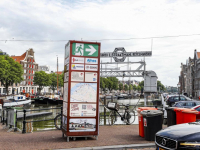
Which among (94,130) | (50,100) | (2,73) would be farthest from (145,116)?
(2,73)

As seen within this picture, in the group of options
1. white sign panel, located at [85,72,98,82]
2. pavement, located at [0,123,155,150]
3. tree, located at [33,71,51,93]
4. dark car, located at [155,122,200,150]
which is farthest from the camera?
tree, located at [33,71,51,93]

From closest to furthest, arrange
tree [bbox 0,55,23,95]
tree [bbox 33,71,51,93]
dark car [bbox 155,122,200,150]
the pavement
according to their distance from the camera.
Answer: dark car [bbox 155,122,200,150] → the pavement → tree [bbox 0,55,23,95] → tree [bbox 33,71,51,93]

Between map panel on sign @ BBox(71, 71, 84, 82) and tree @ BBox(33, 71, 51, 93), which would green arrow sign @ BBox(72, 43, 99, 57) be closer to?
map panel on sign @ BBox(71, 71, 84, 82)

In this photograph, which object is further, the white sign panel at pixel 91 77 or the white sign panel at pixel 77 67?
the white sign panel at pixel 91 77

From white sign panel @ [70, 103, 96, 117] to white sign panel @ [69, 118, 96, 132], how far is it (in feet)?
0.59

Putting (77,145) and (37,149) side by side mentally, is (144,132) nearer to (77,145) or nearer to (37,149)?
(77,145)

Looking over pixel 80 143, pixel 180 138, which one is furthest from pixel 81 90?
pixel 180 138

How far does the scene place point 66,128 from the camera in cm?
854

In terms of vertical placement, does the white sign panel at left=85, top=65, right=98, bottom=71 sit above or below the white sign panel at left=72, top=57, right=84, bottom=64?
below

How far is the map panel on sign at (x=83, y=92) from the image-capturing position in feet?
28.2

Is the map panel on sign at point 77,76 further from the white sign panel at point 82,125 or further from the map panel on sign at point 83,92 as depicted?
the white sign panel at point 82,125

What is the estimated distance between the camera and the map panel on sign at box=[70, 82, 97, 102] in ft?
28.2

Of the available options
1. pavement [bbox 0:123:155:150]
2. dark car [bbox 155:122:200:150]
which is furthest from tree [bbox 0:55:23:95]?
dark car [bbox 155:122:200:150]

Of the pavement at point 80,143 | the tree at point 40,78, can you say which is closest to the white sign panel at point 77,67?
the pavement at point 80,143
